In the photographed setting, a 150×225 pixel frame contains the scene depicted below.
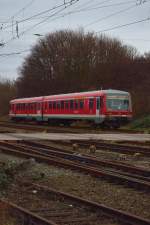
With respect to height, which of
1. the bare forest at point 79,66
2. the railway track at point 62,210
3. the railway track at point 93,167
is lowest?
the railway track at point 62,210

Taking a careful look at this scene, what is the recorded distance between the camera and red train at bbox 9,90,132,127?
38.1 meters

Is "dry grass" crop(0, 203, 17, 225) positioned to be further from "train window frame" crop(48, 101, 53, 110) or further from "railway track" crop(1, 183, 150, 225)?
"train window frame" crop(48, 101, 53, 110)

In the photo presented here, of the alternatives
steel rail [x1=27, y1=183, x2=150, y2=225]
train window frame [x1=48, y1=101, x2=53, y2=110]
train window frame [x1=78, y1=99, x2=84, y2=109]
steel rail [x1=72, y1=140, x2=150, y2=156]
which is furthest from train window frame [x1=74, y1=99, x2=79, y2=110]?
steel rail [x1=27, y1=183, x2=150, y2=225]

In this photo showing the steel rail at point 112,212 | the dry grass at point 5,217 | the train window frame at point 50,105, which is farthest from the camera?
the train window frame at point 50,105

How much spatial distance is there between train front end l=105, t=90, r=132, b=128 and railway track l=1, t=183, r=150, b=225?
88.7 ft

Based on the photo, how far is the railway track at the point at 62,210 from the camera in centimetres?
854

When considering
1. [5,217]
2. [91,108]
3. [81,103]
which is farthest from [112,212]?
[81,103]

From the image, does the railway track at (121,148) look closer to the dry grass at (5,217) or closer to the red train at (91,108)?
the dry grass at (5,217)

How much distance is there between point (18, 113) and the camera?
186ft

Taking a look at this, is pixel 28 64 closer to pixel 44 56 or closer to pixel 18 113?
pixel 44 56

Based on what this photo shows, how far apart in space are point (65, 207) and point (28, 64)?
63.1 meters

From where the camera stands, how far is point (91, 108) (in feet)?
127

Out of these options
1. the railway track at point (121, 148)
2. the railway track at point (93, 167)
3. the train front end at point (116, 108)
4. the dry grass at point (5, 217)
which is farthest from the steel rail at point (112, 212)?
the train front end at point (116, 108)

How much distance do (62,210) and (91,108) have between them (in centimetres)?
2943
